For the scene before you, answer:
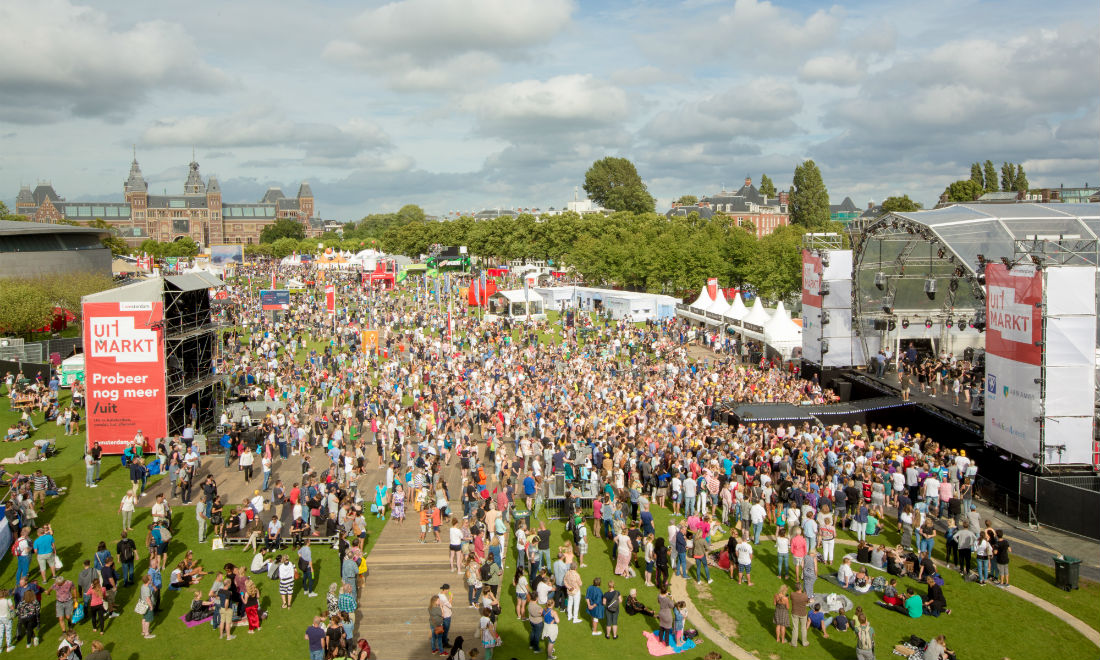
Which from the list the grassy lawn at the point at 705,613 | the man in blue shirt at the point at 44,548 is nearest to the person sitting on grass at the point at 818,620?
the grassy lawn at the point at 705,613

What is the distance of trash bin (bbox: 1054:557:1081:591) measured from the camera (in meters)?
12.8

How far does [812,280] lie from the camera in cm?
2895

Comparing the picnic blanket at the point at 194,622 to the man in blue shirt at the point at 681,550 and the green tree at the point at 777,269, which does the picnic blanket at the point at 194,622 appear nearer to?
the man in blue shirt at the point at 681,550

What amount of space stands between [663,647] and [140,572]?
385 inches

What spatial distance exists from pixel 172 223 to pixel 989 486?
194 meters

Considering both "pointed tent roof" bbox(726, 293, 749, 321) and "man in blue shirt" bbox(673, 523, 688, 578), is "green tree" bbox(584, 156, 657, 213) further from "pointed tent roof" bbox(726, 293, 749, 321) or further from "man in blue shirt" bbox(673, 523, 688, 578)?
"man in blue shirt" bbox(673, 523, 688, 578)

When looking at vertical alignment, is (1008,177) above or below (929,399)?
above

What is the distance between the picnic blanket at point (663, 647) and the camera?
11023 mm

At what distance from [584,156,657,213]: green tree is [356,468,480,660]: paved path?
307 feet

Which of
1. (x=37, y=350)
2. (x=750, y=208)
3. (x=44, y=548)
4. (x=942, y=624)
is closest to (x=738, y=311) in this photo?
(x=942, y=624)

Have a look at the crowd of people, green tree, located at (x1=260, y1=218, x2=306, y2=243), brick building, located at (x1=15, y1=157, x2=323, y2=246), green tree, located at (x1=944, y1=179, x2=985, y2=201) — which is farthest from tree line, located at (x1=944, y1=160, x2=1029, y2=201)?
brick building, located at (x1=15, y1=157, x2=323, y2=246)

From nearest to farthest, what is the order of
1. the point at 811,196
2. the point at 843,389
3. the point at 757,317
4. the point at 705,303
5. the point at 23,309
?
the point at 843,389 < the point at 757,317 < the point at 23,309 < the point at 705,303 < the point at 811,196

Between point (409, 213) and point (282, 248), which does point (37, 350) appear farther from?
point (409, 213)

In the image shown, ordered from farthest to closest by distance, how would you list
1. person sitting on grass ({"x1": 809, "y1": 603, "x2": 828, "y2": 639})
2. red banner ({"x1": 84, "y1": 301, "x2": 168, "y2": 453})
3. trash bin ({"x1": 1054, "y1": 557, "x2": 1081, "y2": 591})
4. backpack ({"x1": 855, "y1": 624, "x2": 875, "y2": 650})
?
red banner ({"x1": 84, "y1": 301, "x2": 168, "y2": 453}) → trash bin ({"x1": 1054, "y1": 557, "x2": 1081, "y2": 591}) → person sitting on grass ({"x1": 809, "y1": 603, "x2": 828, "y2": 639}) → backpack ({"x1": 855, "y1": 624, "x2": 875, "y2": 650})
